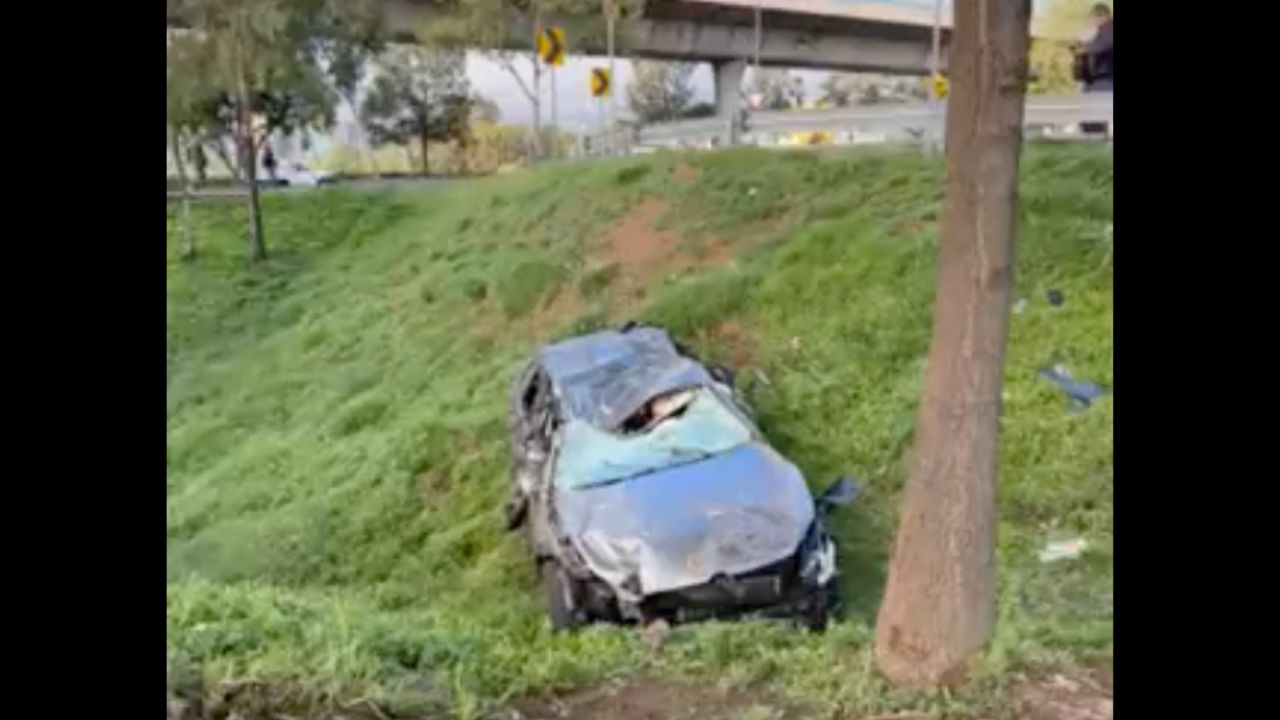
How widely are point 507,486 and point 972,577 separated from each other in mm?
6577

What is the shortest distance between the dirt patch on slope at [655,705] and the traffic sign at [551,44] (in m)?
22.0

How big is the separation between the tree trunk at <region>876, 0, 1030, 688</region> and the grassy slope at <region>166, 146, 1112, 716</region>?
0.18 m

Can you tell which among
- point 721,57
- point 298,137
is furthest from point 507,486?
point 721,57

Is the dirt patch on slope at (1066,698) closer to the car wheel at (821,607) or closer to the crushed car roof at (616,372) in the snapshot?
the car wheel at (821,607)

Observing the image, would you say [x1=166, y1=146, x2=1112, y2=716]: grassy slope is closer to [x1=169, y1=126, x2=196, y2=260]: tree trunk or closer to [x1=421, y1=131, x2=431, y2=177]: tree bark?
[x1=169, y1=126, x2=196, y2=260]: tree trunk

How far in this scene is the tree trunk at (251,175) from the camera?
69.3 ft

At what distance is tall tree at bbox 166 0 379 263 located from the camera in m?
18.9

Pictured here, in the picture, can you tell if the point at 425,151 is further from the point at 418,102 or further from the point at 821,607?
the point at 821,607

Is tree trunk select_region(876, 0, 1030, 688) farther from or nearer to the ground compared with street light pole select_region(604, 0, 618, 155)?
nearer to the ground

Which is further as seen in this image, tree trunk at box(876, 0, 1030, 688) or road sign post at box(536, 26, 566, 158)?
road sign post at box(536, 26, 566, 158)

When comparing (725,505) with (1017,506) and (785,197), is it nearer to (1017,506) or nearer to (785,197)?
(1017,506)

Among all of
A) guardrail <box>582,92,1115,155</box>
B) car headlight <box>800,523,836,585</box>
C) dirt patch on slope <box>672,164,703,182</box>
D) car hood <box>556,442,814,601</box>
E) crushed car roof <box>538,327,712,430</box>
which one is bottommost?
car headlight <box>800,523,836,585</box>

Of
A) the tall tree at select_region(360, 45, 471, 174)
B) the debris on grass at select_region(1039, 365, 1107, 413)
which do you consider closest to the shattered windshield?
the debris on grass at select_region(1039, 365, 1107, 413)
